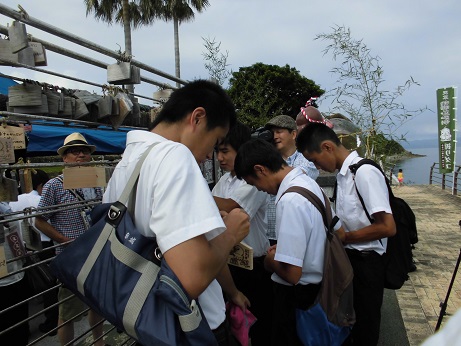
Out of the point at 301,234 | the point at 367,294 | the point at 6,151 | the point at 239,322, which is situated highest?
the point at 6,151

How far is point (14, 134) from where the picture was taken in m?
1.75

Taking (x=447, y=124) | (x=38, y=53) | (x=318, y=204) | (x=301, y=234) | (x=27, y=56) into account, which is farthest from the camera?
(x=447, y=124)

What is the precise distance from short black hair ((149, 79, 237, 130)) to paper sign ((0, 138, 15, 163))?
28.3 inches

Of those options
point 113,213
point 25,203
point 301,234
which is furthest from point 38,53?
point 25,203

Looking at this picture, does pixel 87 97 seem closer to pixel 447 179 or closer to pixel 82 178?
pixel 82 178

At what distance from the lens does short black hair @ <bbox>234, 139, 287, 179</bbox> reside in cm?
222

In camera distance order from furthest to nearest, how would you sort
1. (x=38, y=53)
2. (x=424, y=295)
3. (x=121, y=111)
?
(x=424, y=295) → (x=121, y=111) → (x=38, y=53)

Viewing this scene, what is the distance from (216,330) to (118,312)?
0.45m

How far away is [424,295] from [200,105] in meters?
4.59

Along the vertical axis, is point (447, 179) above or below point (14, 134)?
below

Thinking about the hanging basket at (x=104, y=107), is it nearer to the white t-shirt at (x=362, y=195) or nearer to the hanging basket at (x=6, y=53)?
the hanging basket at (x=6, y=53)

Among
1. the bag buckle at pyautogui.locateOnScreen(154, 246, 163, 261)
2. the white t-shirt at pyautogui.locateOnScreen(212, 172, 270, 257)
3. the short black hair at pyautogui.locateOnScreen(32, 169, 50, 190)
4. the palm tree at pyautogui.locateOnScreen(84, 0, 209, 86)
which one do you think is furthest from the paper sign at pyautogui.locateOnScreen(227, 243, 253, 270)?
the palm tree at pyautogui.locateOnScreen(84, 0, 209, 86)

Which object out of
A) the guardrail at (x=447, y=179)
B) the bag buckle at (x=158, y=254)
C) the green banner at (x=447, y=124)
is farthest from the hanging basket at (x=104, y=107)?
the guardrail at (x=447, y=179)

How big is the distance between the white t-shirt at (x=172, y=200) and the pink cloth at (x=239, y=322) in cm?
89
